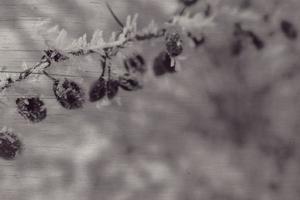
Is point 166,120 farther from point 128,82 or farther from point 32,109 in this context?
point 32,109

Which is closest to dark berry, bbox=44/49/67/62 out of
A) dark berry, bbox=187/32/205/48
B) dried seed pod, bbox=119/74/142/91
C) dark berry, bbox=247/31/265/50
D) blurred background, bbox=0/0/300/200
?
blurred background, bbox=0/0/300/200

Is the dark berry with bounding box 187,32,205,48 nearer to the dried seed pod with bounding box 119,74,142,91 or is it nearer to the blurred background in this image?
the blurred background

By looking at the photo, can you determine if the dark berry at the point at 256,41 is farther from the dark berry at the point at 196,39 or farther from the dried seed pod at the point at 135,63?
the dried seed pod at the point at 135,63

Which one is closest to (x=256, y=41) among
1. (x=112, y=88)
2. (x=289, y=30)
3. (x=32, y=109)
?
(x=289, y=30)

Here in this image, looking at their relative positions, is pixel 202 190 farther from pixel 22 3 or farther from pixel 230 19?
pixel 22 3

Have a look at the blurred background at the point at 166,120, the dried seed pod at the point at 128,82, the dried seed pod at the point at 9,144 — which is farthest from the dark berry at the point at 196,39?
the dried seed pod at the point at 9,144

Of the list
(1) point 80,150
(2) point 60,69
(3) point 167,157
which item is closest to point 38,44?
(2) point 60,69
